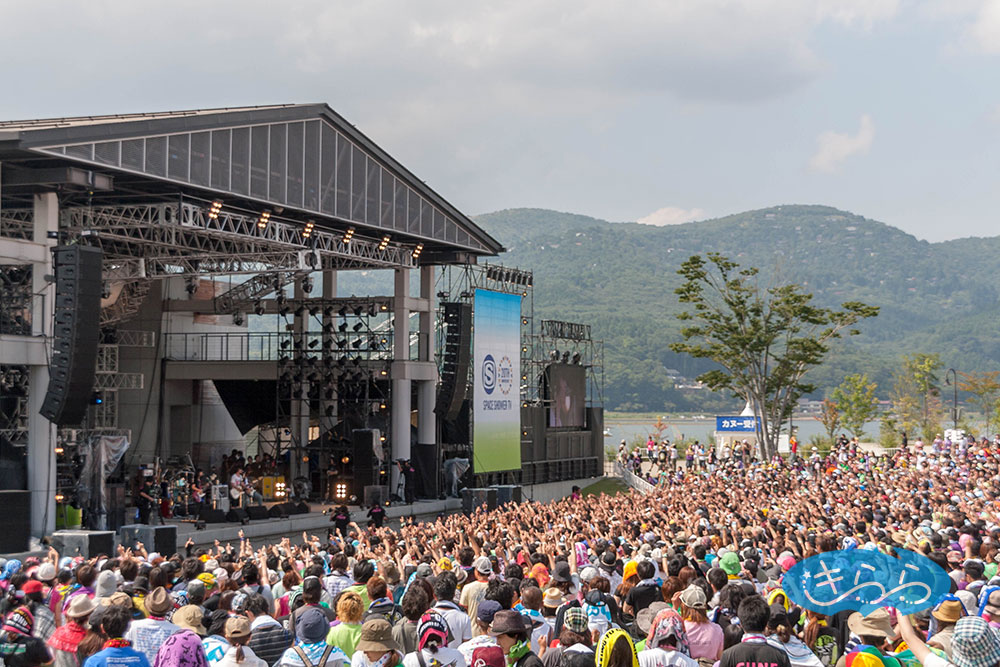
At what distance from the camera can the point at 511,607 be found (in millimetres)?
7227

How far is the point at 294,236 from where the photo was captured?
93.8 feet

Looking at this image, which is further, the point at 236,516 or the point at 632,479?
the point at 632,479

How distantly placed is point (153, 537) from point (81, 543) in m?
1.29

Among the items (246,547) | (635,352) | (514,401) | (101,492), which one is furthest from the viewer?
(635,352)

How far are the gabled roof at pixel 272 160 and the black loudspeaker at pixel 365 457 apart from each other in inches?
227

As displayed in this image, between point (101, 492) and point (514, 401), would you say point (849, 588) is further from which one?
point (514, 401)

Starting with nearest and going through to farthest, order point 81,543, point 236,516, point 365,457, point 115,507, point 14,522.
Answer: point 81,543 < point 14,522 < point 115,507 < point 236,516 < point 365,457

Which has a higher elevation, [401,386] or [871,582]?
[401,386]

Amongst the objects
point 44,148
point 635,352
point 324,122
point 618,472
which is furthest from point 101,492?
point 635,352

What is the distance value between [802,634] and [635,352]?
165 meters

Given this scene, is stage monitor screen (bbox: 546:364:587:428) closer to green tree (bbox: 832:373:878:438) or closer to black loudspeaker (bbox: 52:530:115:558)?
black loudspeaker (bbox: 52:530:115:558)

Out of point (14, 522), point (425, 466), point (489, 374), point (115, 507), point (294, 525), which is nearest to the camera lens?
point (14, 522)

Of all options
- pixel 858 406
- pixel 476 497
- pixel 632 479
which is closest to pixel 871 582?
pixel 476 497

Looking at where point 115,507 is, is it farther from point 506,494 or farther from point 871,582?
point 871,582
